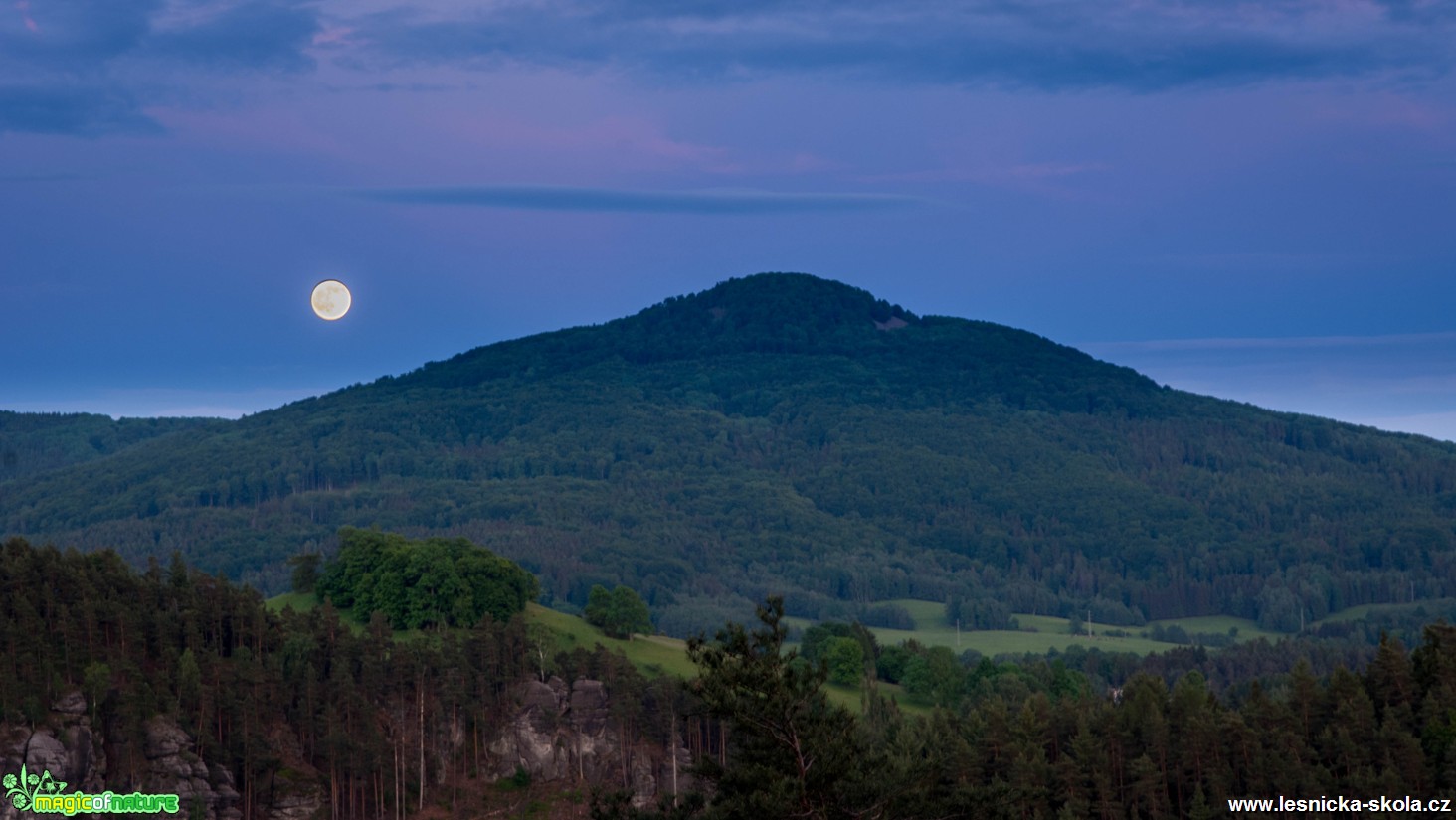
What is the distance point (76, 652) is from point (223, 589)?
13.8 meters

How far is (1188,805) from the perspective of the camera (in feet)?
280

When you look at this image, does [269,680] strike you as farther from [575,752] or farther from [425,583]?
[575,752]

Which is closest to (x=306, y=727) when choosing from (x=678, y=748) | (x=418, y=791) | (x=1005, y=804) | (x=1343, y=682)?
(x=418, y=791)

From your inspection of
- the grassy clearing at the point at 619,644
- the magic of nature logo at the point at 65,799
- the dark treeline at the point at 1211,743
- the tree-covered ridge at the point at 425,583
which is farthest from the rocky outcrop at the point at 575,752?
the magic of nature logo at the point at 65,799

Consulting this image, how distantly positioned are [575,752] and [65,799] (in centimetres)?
3448

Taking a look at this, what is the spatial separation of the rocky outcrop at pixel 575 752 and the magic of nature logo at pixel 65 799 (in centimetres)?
2502

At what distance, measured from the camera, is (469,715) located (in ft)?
371

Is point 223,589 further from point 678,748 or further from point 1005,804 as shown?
point 1005,804

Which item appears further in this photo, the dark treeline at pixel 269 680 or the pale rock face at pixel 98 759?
the dark treeline at pixel 269 680

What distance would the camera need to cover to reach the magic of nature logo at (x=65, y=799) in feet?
296

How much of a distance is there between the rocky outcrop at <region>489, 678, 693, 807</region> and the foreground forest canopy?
1.13 ft

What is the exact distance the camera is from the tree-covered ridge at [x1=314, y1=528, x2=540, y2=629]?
125188mm

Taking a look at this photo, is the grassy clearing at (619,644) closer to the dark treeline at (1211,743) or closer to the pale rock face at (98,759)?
the dark treeline at (1211,743)

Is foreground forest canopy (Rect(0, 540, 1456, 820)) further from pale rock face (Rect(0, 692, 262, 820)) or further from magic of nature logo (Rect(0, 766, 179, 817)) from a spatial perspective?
magic of nature logo (Rect(0, 766, 179, 817))
